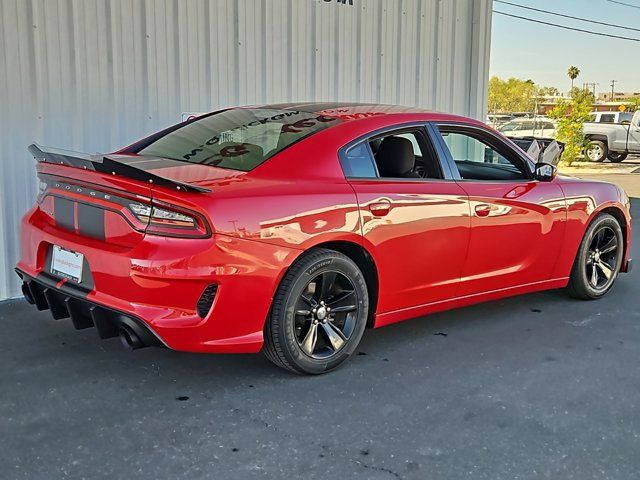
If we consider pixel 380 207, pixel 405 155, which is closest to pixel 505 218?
pixel 405 155

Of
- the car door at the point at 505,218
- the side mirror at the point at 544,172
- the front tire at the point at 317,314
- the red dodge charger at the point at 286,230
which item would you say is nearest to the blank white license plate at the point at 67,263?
the red dodge charger at the point at 286,230

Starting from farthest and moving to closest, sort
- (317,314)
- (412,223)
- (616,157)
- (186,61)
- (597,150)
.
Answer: (616,157) < (597,150) < (186,61) < (412,223) < (317,314)

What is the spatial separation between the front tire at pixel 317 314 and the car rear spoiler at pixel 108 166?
73 cm

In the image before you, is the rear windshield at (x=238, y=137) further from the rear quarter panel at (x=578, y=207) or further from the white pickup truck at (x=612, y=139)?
the white pickup truck at (x=612, y=139)

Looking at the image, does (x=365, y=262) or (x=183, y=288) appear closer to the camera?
(x=183, y=288)

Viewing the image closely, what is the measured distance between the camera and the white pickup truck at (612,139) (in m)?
24.0

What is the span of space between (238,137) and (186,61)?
8.09 feet

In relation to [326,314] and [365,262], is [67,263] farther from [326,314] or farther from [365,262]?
[365,262]

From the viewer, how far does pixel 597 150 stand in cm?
2458

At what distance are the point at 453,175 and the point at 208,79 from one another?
3.00 metres

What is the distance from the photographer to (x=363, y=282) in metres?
4.11

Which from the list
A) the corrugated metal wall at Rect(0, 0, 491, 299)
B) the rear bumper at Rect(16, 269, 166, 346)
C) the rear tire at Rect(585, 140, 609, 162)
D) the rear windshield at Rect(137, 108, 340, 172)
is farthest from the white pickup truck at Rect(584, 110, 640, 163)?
the rear bumper at Rect(16, 269, 166, 346)

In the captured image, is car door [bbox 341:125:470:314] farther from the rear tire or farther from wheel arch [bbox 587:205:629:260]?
the rear tire

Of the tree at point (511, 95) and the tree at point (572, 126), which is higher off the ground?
the tree at point (511, 95)
